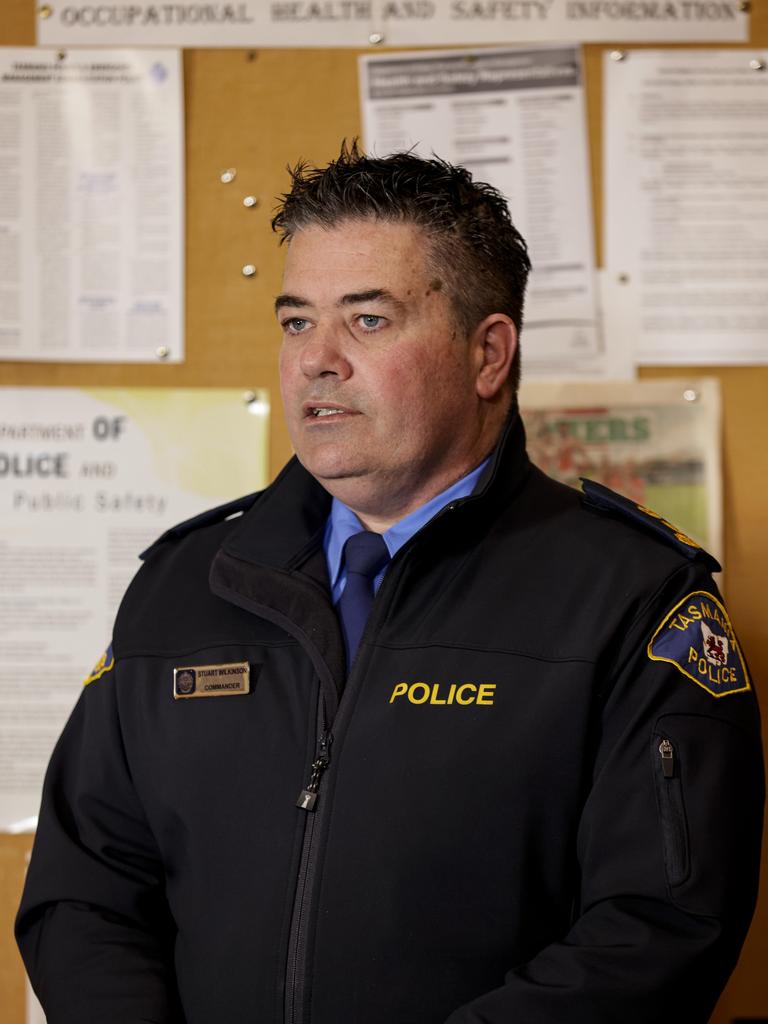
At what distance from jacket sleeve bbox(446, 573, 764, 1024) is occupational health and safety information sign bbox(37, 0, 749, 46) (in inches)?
40.3

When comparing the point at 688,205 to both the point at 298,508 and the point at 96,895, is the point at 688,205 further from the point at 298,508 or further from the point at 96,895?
the point at 96,895

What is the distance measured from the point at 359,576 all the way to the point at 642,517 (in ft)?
1.01

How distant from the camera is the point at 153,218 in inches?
70.4

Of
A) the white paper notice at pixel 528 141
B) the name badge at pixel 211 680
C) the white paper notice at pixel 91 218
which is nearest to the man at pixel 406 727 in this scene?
the name badge at pixel 211 680

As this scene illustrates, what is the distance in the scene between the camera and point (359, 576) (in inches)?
51.4

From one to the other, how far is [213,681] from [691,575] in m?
0.51

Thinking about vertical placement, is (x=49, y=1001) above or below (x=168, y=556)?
below

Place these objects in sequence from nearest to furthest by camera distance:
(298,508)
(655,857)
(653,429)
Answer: (655,857) → (298,508) → (653,429)

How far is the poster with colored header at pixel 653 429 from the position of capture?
5.83 feet

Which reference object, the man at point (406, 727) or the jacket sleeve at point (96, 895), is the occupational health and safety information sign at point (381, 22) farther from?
the jacket sleeve at point (96, 895)

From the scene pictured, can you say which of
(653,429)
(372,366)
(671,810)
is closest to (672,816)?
(671,810)

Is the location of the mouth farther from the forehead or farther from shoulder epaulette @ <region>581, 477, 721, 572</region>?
shoulder epaulette @ <region>581, 477, 721, 572</region>

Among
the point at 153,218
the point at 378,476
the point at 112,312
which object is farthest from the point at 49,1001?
the point at 153,218

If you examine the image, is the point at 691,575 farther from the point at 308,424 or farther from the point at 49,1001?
the point at 49,1001
